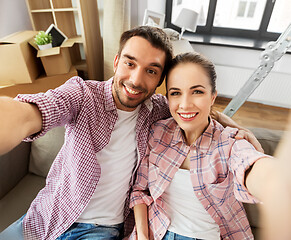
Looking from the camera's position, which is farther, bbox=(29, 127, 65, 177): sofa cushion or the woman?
bbox=(29, 127, 65, 177): sofa cushion

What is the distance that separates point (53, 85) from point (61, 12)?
1.20m

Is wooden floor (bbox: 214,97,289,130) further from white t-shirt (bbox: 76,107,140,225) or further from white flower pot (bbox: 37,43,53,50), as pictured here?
white flower pot (bbox: 37,43,53,50)

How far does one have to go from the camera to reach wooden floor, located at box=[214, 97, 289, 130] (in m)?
2.81

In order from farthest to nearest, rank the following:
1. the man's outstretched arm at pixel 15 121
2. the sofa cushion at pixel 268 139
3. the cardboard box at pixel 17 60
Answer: the cardboard box at pixel 17 60
the sofa cushion at pixel 268 139
the man's outstretched arm at pixel 15 121

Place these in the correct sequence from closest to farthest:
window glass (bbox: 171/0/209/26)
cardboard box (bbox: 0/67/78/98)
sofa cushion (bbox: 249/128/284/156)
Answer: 1. sofa cushion (bbox: 249/128/284/156)
2. cardboard box (bbox: 0/67/78/98)
3. window glass (bbox: 171/0/209/26)

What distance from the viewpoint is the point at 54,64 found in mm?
2312

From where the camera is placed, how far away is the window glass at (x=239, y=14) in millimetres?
3162

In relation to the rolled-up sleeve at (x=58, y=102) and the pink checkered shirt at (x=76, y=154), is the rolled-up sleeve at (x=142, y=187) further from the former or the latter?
the rolled-up sleeve at (x=58, y=102)

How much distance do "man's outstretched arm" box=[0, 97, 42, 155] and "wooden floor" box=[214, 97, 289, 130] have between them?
2684 mm

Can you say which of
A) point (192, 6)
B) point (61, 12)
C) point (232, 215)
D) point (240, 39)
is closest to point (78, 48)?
point (61, 12)

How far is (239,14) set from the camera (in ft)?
10.9

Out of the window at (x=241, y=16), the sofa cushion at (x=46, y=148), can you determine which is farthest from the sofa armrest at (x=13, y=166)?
the window at (x=241, y=16)

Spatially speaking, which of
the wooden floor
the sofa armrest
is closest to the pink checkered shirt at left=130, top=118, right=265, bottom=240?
the sofa armrest

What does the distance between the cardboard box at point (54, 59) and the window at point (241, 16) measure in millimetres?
2025
